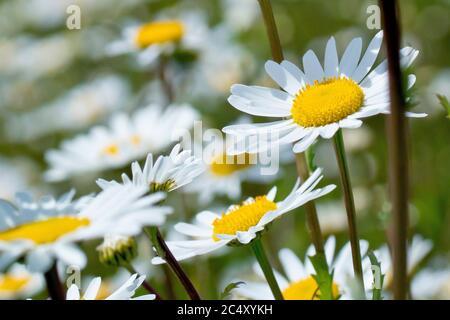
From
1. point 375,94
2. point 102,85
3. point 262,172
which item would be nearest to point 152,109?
point 262,172

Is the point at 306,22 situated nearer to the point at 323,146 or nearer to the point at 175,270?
the point at 323,146

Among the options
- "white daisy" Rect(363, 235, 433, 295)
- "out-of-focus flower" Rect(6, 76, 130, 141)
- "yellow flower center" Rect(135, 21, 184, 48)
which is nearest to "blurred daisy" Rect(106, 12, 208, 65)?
"yellow flower center" Rect(135, 21, 184, 48)

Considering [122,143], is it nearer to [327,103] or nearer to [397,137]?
[327,103]

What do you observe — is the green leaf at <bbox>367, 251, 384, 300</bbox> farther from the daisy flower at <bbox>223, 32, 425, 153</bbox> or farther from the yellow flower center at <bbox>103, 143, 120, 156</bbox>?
the yellow flower center at <bbox>103, 143, 120, 156</bbox>

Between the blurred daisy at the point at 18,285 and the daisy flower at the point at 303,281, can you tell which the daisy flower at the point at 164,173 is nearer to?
the daisy flower at the point at 303,281

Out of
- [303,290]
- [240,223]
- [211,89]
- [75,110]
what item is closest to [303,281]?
[303,290]

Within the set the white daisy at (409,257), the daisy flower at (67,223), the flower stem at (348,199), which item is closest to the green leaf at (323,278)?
the flower stem at (348,199)

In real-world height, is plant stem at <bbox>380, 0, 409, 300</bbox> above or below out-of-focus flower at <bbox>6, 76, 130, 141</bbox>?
below
